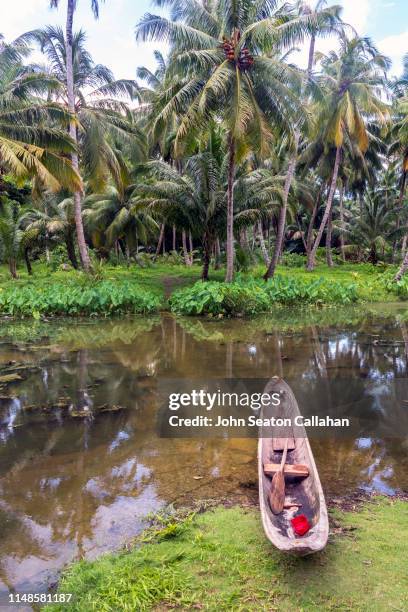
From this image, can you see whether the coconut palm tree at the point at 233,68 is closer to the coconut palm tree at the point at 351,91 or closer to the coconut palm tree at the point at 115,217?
the coconut palm tree at the point at 351,91

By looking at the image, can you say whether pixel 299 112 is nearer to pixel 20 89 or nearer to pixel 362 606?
pixel 20 89

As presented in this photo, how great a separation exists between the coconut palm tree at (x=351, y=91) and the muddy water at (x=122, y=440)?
35.9 feet

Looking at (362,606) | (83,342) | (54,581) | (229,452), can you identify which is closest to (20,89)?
(83,342)

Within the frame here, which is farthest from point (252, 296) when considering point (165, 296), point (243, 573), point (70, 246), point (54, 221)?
point (243, 573)

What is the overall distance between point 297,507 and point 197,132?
1293 centimetres

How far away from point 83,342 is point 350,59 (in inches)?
708

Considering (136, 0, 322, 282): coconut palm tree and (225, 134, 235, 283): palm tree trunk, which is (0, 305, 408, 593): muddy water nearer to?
(225, 134, 235, 283): palm tree trunk

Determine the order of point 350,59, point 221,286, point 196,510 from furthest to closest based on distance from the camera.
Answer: point 350,59 < point 221,286 < point 196,510

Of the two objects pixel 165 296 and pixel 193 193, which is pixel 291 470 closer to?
pixel 165 296

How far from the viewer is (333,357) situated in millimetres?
10391

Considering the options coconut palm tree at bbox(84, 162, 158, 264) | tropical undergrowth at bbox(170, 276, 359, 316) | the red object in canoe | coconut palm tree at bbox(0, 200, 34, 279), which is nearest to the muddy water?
the red object in canoe

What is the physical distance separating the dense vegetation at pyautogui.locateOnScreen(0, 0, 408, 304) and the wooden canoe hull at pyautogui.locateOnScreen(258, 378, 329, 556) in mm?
10485

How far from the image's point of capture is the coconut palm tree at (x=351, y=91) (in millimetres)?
19453

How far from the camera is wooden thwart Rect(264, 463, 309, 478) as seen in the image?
4141mm
